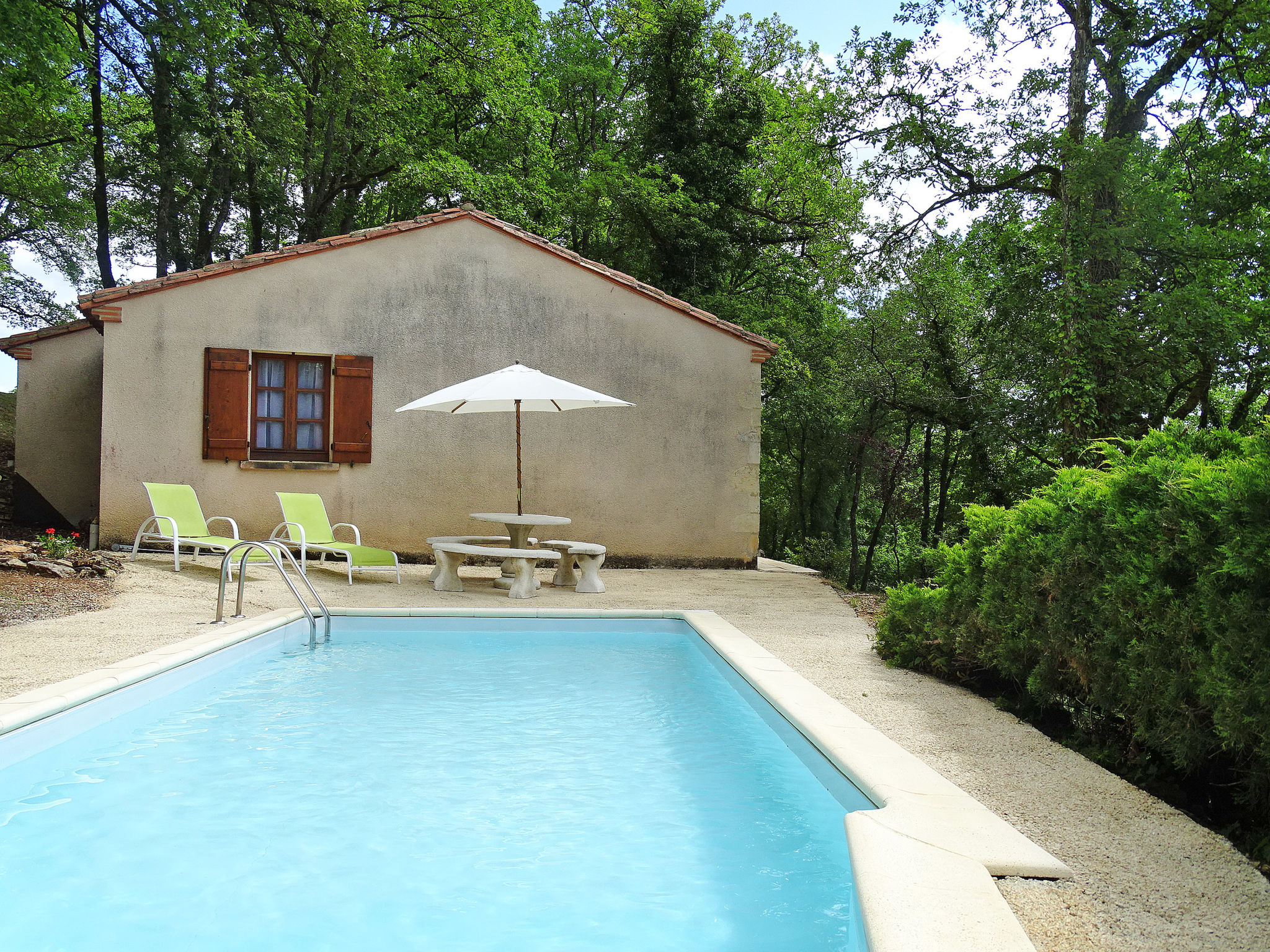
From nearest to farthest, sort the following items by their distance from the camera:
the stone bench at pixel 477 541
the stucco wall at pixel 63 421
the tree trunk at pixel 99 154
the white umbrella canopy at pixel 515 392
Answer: the white umbrella canopy at pixel 515 392 → the stone bench at pixel 477 541 → the stucco wall at pixel 63 421 → the tree trunk at pixel 99 154

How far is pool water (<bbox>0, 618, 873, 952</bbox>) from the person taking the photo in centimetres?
237

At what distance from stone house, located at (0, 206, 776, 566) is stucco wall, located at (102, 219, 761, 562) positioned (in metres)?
0.02

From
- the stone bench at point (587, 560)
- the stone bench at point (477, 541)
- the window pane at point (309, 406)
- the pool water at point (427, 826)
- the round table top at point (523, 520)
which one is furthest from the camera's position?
the window pane at point (309, 406)

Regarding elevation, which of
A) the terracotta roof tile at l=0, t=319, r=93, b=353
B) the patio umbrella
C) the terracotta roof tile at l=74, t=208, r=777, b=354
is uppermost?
the terracotta roof tile at l=74, t=208, r=777, b=354

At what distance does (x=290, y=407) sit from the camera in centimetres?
1015

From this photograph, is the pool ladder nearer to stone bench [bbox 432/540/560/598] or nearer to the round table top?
stone bench [bbox 432/540/560/598]

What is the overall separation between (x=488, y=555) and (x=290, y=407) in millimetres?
3834

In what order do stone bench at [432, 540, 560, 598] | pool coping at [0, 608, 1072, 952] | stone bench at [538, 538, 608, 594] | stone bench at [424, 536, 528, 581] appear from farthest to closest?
stone bench at [424, 536, 528, 581] < stone bench at [538, 538, 608, 594] < stone bench at [432, 540, 560, 598] < pool coping at [0, 608, 1072, 952]

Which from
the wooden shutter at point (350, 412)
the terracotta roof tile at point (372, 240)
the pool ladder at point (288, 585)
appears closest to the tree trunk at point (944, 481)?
the terracotta roof tile at point (372, 240)

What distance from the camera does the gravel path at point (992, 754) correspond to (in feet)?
6.43

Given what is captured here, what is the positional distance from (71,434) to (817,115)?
450 inches

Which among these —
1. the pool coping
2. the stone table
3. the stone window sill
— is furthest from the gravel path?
the stone window sill

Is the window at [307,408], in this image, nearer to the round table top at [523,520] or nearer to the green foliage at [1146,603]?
the round table top at [523,520]

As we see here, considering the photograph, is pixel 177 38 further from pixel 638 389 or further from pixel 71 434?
pixel 638 389
